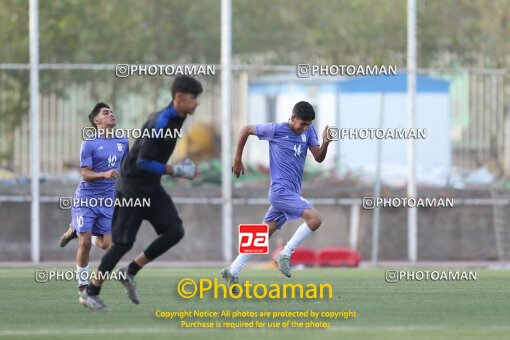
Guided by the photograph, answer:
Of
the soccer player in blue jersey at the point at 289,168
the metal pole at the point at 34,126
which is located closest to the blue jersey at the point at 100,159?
the soccer player in blue jersey at the point at 289,168

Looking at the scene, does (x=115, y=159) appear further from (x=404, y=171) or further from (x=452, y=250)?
(x=404, y=171)

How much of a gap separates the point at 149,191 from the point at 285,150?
10.1 feet

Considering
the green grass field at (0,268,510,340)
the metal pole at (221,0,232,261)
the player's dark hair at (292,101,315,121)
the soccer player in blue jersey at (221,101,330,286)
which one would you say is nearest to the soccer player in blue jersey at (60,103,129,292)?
the green grass field at (0,268,510,340)

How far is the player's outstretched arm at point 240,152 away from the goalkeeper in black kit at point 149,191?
1.83 meters

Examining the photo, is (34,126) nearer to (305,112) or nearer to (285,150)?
(285,150)

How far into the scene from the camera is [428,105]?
31156 millimetres

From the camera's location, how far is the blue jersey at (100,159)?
15.0 m

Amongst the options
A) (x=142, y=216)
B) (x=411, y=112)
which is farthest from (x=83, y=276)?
(x=411, y=112)

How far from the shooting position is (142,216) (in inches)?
514

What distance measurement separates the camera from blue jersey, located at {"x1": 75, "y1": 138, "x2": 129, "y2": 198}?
49.1 ft

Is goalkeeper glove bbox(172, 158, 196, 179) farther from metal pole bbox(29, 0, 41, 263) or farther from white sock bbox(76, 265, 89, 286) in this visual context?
metal pole bbox(29, 0, 41, 263)

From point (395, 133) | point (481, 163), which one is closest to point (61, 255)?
point (395, 133)

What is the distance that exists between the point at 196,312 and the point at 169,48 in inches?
1007

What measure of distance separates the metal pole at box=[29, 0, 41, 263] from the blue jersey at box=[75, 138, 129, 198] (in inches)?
344
